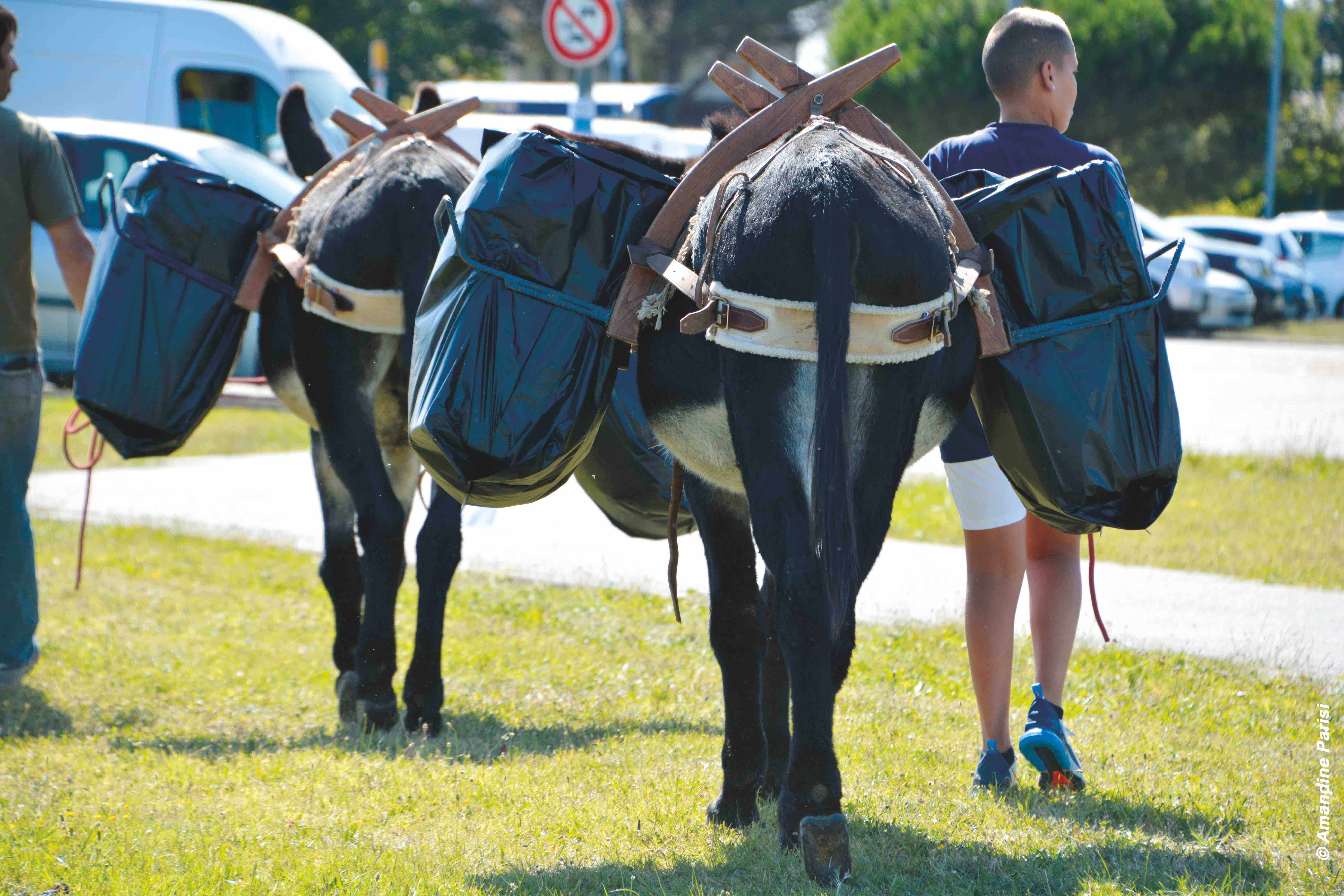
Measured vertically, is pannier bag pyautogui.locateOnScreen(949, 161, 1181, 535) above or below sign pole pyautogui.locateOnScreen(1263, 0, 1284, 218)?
below

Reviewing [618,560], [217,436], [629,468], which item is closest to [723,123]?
[629,468]

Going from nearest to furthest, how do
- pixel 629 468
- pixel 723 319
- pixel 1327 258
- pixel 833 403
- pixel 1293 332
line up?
pixel 833 403 < pixel 723 319 < pixel 629 468 < pixel 1293 332 < pixel 1327 258

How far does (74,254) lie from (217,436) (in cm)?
671

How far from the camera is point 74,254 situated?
5211 millimetres

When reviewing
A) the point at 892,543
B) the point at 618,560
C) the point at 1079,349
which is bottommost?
the point at 618,560

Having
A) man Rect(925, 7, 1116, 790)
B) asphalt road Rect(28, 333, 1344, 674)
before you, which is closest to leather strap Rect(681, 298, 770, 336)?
man Rect(925, 7, 1116, 790)

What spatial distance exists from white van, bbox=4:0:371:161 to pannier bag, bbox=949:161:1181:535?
12.0 meters

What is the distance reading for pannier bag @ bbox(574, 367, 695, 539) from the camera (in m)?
4.24

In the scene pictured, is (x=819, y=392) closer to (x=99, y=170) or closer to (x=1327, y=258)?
(x=99, y=170)

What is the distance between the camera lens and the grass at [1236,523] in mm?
6875

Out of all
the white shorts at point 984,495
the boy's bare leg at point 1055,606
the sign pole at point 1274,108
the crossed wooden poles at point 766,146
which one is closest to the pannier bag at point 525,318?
the crossed wooden poles at point 766,146

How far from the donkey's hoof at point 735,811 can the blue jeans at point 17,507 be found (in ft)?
9.82

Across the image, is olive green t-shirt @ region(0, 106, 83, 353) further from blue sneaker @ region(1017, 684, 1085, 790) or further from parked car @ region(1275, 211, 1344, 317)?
parked car @ region(1275, 211, 1344, 317)

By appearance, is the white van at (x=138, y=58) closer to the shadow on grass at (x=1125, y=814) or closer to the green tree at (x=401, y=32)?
the shadow on grass at (x=1125, y=814)
